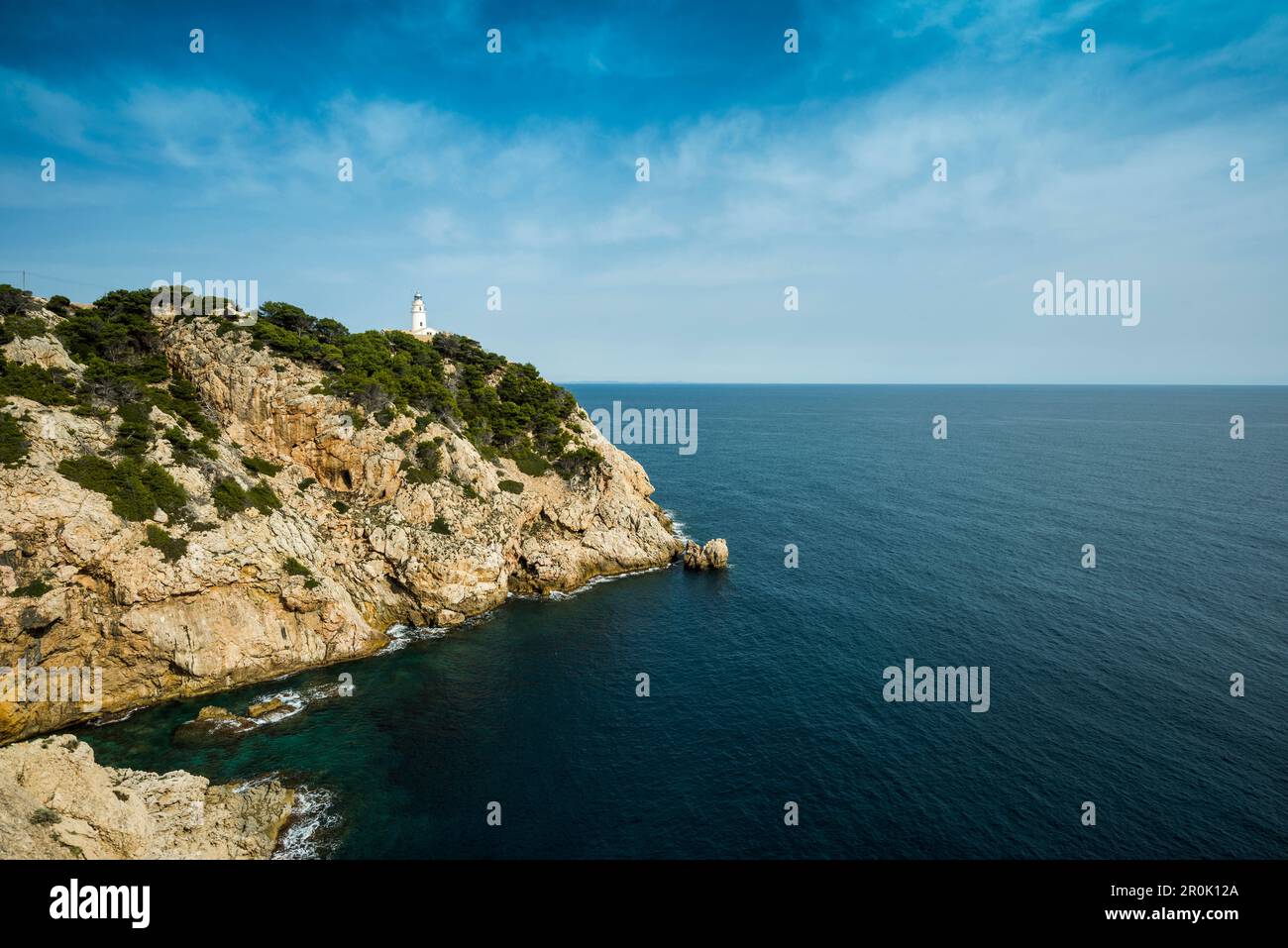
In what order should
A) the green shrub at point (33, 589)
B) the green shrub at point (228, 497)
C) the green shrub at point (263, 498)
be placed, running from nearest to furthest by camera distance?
the green shrub at point (33, 589)
the green shrub at point (228, 497)
the green shrub at point (263, 498)

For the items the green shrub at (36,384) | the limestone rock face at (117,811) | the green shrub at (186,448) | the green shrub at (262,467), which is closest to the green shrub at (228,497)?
the green shrub at (186,448)

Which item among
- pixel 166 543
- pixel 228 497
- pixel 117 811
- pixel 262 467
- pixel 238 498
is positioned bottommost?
pixel 117 811

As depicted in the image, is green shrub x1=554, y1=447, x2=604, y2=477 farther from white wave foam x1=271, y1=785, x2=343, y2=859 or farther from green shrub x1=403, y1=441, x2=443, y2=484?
white wave foam x1=271, y1=785, x2=343, y2=859

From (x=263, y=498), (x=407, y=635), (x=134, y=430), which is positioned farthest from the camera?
(x=407, y=635)

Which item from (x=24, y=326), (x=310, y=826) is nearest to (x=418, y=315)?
(x=24, y=326)

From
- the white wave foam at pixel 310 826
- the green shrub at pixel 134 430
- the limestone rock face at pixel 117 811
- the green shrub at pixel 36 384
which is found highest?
the green shrub at pixel 36 384

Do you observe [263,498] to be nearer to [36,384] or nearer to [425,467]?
[425,467]

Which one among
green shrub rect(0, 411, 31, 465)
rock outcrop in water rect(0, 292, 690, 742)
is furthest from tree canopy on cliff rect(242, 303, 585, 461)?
green shrub rect(0, 411, 31, 465)

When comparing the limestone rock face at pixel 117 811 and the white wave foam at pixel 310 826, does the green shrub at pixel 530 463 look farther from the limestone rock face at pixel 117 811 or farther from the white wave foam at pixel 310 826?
the limestone rock face at pixel 117 811
